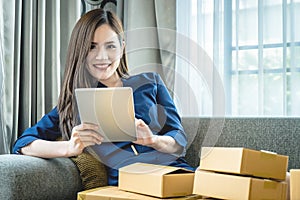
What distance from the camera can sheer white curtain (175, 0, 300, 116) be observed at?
2.21 m

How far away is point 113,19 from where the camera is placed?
75.0 inches

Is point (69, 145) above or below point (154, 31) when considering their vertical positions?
below

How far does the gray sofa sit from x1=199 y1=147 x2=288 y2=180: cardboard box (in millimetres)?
428

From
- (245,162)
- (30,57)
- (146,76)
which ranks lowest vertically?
(245,162)

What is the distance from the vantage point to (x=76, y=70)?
1838 mm

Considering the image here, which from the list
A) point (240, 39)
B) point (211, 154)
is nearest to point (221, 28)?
point (240, 39)

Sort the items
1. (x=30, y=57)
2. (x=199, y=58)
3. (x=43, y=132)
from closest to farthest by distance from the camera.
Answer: (x=43, y=132) < (x=30, y=57) < (x=199, y=58)

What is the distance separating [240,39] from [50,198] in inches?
47.3

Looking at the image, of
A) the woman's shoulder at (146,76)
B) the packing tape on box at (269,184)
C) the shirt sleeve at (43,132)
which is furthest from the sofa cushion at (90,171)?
the packing tape on box at (269,184)

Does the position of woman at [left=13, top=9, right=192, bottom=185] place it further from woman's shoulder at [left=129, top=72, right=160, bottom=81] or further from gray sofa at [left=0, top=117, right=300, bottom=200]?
gray sofa at [left=0, top=117, right=300, bottom=200]

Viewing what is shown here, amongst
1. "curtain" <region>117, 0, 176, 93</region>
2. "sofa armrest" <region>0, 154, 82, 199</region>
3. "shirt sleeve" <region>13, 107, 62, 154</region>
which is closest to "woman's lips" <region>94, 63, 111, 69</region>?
"shirt sleeve" <region>13, 107, 62, 154</region>

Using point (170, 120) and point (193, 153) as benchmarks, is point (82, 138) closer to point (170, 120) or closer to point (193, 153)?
point (170, 120)

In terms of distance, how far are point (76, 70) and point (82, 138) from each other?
12.5 inches

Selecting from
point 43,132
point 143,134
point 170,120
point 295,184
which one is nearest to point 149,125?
point 170,120
